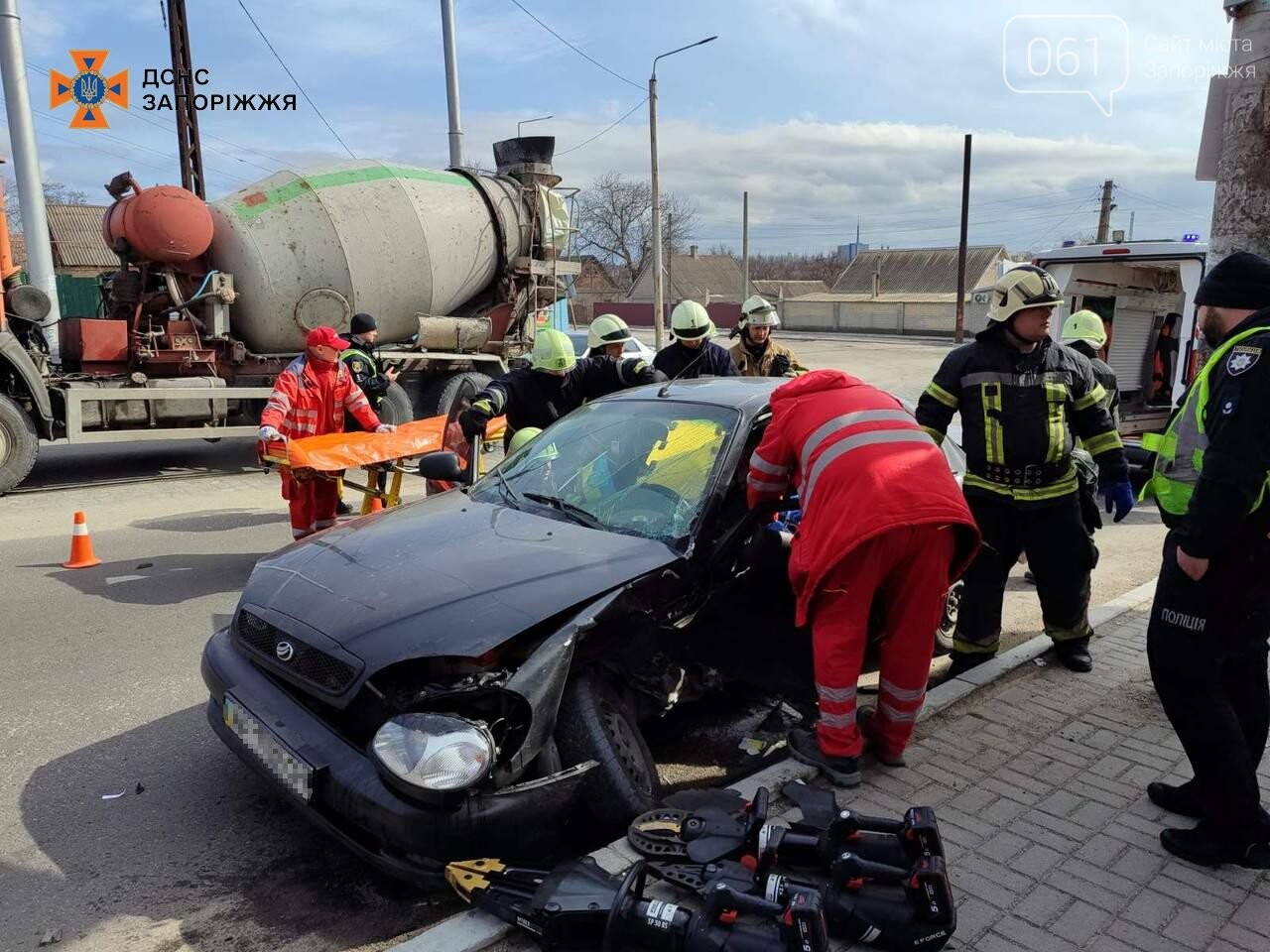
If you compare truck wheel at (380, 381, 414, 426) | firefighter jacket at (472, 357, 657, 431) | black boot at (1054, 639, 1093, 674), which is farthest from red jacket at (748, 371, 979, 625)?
truck wheel at (380, 381, 414, 426)

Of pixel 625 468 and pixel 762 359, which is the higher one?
pixel 762 359

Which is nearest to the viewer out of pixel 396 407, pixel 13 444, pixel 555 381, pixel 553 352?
pixel 553 352

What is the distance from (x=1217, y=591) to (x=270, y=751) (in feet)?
9.58

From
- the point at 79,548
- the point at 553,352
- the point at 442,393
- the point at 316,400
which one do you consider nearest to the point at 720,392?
the point at 553,352

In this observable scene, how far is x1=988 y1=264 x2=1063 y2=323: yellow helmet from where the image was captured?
405 cm

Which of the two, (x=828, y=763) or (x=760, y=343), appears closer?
(x=828, y=763)

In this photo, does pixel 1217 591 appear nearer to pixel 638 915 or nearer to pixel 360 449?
pixel 638 915

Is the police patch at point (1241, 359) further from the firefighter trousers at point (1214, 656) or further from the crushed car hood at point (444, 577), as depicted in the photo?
the crushed car hood at point (444, 577)

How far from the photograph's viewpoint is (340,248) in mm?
10898

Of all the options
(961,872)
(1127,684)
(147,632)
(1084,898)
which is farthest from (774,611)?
(147,632)

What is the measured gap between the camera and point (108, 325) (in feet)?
33.1

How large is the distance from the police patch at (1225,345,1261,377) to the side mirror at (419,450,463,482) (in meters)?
3.05

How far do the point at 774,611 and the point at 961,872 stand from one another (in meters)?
1.18

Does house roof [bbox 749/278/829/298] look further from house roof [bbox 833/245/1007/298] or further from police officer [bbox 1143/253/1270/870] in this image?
police officer [bbox 1143/253/1270/870]
